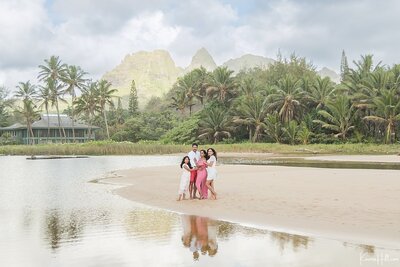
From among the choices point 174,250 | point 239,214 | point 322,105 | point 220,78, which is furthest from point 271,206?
point 220,78

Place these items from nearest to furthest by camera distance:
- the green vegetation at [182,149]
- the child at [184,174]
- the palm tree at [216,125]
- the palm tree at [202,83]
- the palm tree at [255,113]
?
the child at [184,174] < the green vegetation at [182,149] < the palm tree at [255,113] < the palm tree at [216,125] < the palm tree at [202,83]

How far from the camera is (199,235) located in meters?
9.29

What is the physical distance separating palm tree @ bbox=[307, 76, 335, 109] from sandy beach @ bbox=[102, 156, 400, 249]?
1601 inches

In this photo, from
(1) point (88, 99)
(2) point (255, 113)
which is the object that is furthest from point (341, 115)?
(1) point (88, 99)

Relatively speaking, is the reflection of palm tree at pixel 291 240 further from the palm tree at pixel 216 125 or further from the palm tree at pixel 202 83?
the palm tree at pixel 202 83

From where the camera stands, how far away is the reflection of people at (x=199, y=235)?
26.1 ft

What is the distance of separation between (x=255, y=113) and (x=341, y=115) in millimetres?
A: 11881

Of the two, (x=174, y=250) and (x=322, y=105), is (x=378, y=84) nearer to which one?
(x=322, y=105)

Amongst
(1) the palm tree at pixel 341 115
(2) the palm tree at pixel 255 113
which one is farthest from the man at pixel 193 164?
(2) the palm tree at pixel 255 113

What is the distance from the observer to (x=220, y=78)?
222 feet

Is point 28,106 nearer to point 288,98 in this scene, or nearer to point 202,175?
point 288,98

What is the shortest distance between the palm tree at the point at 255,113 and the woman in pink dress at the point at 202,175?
46126 millimetres

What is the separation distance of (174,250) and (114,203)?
283 inches

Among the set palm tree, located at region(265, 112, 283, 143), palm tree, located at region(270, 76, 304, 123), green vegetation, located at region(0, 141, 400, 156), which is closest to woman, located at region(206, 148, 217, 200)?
green vegetation, located at region(0, 141, 400, 156)
